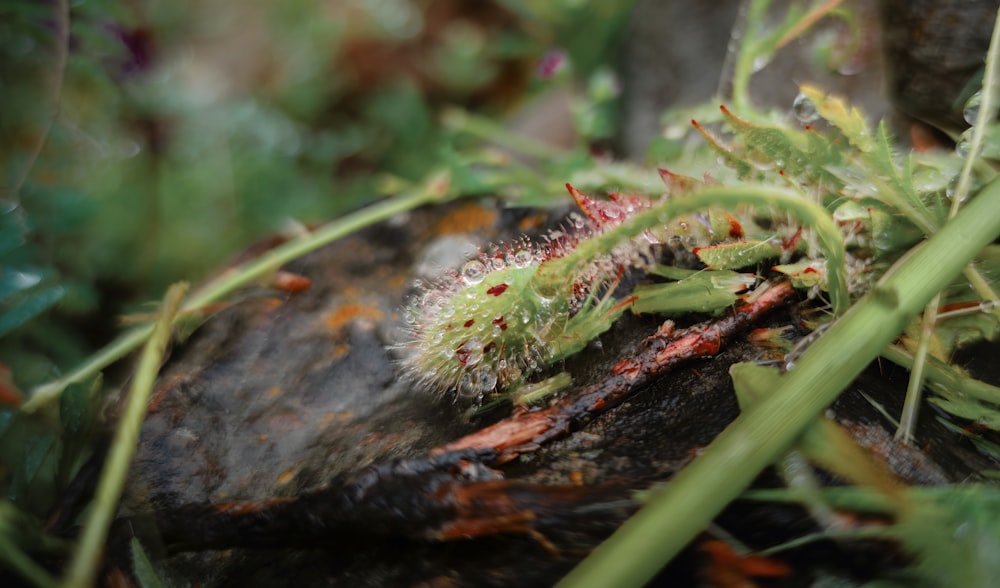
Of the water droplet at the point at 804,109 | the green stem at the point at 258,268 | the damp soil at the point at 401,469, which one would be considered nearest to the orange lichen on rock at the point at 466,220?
the green stem at the point at 258,268

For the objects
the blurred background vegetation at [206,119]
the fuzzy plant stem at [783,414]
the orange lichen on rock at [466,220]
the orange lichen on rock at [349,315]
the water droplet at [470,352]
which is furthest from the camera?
the blurred background vegetation at [206,119]

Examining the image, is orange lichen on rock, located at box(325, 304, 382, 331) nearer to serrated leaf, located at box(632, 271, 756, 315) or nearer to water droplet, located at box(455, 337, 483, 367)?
water droplet, located at box(455, 337, 483, 367)

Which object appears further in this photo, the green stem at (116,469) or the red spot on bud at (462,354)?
the red spot on bud at (462,354)

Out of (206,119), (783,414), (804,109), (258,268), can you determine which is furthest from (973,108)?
(206,119)

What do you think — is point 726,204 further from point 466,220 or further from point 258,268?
point 258,268

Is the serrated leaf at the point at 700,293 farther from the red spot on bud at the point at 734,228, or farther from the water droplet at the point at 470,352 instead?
the water droplet at the point at 470,352

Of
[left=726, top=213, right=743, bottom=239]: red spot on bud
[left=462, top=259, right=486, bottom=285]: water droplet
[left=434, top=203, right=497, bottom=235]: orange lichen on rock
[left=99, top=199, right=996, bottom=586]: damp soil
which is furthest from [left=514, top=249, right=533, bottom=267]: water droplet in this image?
[left=434, top=203, right=497, bottom=235]: orange lichen on rock

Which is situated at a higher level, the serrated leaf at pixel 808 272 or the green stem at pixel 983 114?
the green stem at pixel 983 114

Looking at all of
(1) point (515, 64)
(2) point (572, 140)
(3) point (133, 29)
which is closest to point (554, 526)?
(2) point (572, 140)
